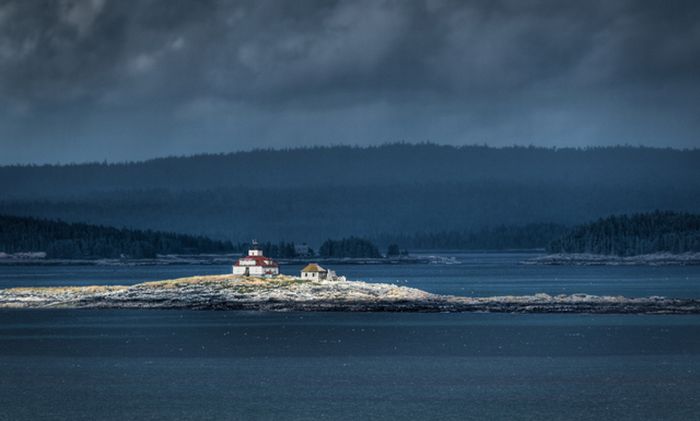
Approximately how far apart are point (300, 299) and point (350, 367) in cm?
4819

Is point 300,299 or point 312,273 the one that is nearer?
point 300,299

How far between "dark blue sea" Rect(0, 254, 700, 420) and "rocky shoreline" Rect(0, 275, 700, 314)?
3090 millimetres

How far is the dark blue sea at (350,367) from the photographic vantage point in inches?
2340

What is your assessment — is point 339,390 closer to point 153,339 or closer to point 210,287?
point 153,339

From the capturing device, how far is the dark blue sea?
59.4 metres

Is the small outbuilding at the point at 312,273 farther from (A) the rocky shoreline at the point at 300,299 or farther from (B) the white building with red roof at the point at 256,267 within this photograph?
(B) the white building with red roof at the point at 256,267

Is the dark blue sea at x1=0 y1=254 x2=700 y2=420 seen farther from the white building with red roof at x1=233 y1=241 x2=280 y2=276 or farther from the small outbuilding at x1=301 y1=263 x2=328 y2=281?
the white building with red roof at x1=233 y1=241 x2=280 y2=276

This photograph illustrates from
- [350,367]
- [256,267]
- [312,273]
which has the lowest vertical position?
[350,367]

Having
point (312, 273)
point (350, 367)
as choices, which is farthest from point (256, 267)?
point (350, 367)

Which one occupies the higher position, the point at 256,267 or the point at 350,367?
the point at 256,267

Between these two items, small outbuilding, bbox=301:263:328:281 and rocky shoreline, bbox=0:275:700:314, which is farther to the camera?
small outbuilding, bbox=301:263:328:281

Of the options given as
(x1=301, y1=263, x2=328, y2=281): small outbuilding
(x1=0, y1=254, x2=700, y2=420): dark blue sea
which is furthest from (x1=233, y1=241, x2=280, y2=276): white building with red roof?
(x1=0, y1=254, x2=700, y2=420): dark blue sea

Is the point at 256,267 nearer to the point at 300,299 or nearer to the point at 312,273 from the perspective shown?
the point at 312,273

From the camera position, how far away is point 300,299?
405 ft
